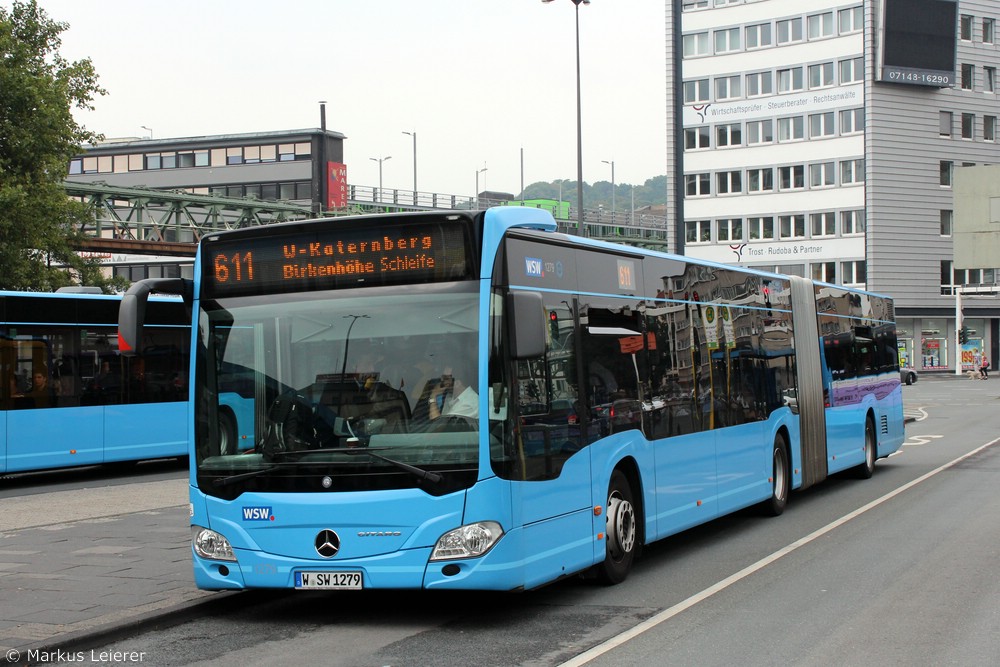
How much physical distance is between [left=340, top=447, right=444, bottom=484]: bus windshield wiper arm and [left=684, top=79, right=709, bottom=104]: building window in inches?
3012

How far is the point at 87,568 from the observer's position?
10.3m

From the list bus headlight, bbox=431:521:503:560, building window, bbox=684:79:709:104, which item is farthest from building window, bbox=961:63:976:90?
bus headlight, bbox=431:521:503:560

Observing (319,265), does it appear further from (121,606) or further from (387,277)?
(121,606)

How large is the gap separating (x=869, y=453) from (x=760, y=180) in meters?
62.7

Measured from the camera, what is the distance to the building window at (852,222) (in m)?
76.3

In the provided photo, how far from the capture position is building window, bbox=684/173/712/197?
268 feet

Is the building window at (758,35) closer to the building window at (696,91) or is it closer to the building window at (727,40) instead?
the building window at (727,40)

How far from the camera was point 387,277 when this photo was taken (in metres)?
8.39

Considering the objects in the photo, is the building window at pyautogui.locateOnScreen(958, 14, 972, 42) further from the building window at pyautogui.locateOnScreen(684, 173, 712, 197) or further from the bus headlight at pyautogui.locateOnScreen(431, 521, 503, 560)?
the bus headlight at pyautogui.locateOnScreen(431, 521, 503, 560)

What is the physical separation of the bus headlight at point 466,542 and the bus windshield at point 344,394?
29 centimetres

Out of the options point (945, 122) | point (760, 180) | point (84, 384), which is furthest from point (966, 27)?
point (84, 384)

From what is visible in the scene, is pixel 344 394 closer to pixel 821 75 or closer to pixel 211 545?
pixel 211 545

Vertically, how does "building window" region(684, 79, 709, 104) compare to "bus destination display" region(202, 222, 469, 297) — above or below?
above

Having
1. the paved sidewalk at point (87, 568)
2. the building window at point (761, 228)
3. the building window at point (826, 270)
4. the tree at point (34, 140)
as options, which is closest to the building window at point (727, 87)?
the building window at point (761, 228)
